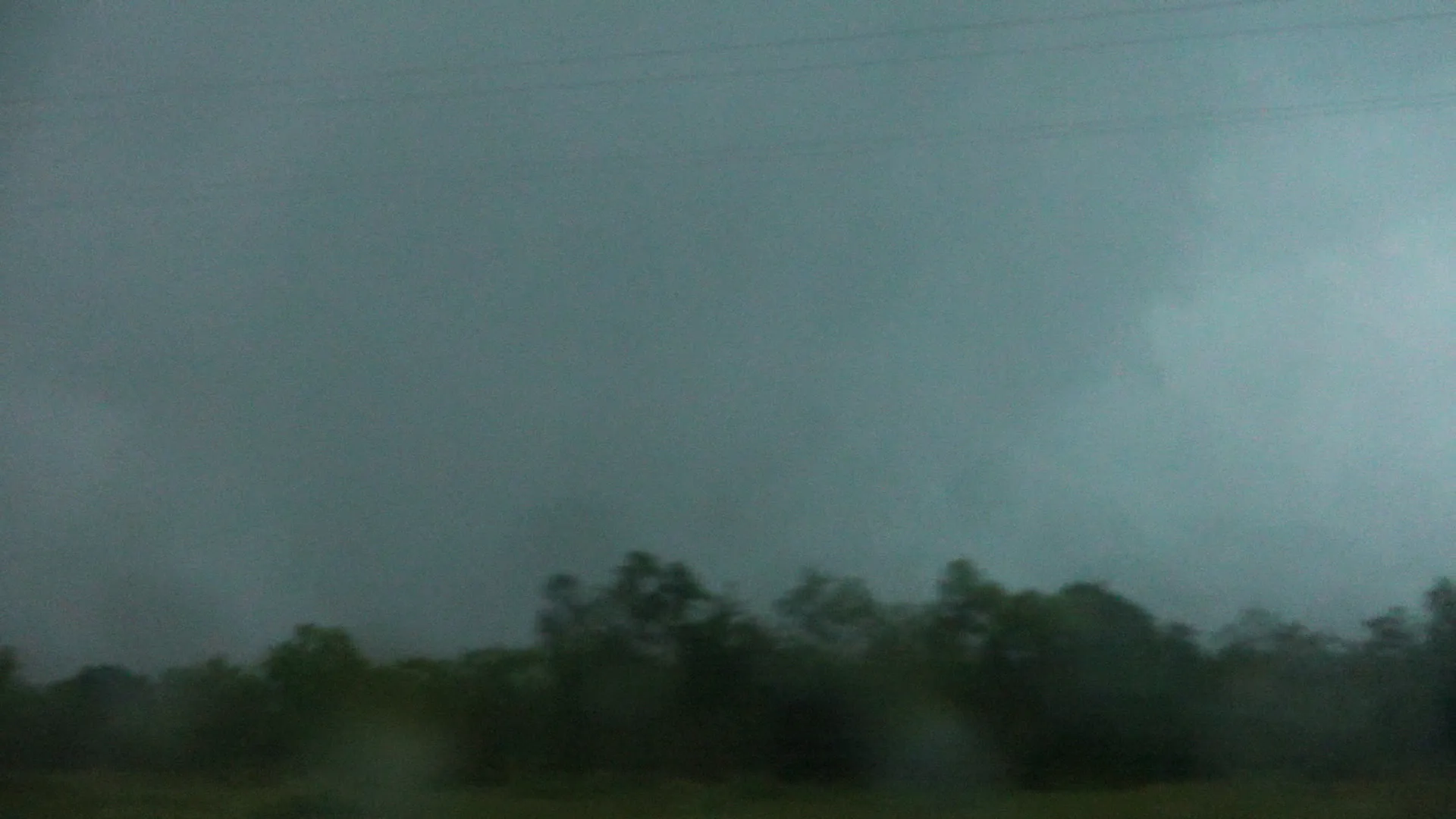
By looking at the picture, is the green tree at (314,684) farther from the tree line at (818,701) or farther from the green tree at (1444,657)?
the green tree at (1444,657)

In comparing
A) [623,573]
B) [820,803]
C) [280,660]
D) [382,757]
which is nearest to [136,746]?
[280,660]

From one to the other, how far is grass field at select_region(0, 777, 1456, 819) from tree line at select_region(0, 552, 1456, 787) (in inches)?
50.1

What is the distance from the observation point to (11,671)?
65.0ft

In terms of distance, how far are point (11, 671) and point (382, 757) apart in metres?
6.24

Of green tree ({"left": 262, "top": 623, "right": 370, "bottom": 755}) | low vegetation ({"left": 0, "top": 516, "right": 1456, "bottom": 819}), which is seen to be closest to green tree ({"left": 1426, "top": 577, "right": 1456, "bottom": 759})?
low vegetation ({"left": 0, "top": 516, "right": 1456, "bottom": 819})

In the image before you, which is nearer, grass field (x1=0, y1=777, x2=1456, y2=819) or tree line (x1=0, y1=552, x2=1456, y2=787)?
grass field (x1=0, y1=777, x2=1456, y2=819)

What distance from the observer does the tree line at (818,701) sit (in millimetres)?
18750

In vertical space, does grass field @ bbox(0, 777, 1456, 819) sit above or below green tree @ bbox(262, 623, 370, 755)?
below

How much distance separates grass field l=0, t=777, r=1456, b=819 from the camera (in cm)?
1505

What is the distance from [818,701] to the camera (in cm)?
1939

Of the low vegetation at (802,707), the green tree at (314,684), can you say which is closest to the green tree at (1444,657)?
the low vegetation at (802,707)

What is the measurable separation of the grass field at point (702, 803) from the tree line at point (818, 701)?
1.27 meters

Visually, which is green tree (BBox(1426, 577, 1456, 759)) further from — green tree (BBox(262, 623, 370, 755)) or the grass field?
green tree (BBox(262, 623, 370, 755))

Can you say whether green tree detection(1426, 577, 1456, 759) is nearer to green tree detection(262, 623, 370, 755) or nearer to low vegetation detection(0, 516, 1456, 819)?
low vegetation detection(0, 516, 1456, 819)
